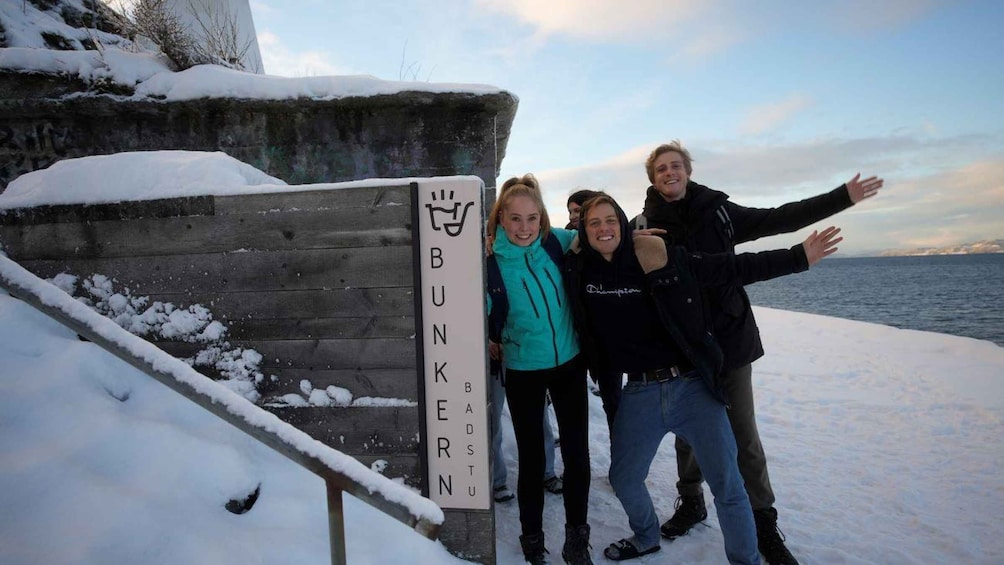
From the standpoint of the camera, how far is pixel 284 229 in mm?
2375

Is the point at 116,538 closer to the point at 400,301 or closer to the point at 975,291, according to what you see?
the point at 400,301

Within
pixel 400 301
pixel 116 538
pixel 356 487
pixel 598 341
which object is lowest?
pixel 116 538

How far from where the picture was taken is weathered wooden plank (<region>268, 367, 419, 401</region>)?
2330mm

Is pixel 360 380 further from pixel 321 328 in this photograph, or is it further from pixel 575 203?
pixel 575 203

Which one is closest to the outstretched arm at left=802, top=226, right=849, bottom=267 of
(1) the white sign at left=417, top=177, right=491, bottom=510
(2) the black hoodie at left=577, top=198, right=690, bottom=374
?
(2) the black hoodie at left=577, top=198, right=690, bottom=374

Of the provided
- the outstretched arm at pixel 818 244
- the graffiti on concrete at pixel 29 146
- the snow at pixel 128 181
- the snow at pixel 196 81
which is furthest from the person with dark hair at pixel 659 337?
the graffiti on concrete at pixel 29 146

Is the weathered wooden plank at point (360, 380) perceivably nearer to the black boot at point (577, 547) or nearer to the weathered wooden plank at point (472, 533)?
the weathered wooden plank at point (472, 533)

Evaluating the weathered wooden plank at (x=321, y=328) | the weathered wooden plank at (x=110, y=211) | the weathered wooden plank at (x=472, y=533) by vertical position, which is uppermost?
the weathered wooden plank at (x=110, y=211)

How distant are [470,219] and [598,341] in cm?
98

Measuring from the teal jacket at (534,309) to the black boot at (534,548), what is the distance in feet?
3.10

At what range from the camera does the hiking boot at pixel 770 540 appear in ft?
8.47

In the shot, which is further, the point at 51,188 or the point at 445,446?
the point at 51,188

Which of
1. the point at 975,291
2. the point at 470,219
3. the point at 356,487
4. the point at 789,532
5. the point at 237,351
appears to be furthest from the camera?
the point at 975,291

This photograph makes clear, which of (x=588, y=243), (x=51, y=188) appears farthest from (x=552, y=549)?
(x=51, y=188)
